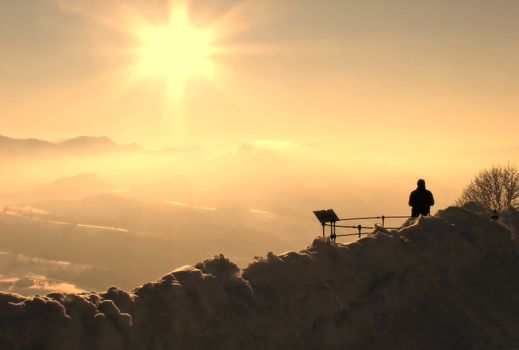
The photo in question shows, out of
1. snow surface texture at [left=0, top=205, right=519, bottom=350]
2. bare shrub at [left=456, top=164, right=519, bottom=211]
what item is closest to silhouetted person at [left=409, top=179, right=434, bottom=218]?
snow surface texture at [left=0, top=205, right=519, bottom=350]

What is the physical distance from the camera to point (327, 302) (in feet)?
45.2

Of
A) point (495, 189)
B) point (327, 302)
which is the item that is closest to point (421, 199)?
point (327, 302)

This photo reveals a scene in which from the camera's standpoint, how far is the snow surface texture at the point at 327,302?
35.4ft

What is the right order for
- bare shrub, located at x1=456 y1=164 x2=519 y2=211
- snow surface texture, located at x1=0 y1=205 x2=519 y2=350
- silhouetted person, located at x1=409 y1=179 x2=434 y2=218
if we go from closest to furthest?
snow surface texture, located at x1=0 y1=205 x2=519 y2=350 < silhouetted person, located at x1=409 y1=179 x2=434 y2=218 < bare shrub, located at x1=456 y1=164 x2=519 y2=211

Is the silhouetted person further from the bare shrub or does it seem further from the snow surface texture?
the bare shrub

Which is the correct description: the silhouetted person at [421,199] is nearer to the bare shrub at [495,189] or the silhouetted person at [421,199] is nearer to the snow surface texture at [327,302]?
the snow surface texture at [327,302]

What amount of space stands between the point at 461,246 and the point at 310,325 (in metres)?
5.80

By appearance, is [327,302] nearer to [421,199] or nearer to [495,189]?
[421,199]

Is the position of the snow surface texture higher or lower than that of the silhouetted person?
lower

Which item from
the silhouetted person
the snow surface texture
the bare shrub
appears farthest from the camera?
the bare shrub

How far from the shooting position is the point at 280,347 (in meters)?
12.7

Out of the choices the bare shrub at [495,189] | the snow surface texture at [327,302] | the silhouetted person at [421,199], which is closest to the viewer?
the snow surface texture at [327,302]

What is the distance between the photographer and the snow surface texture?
10.8m

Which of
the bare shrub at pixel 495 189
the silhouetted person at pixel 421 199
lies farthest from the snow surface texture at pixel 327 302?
the bare shrub at pixel 495 189
